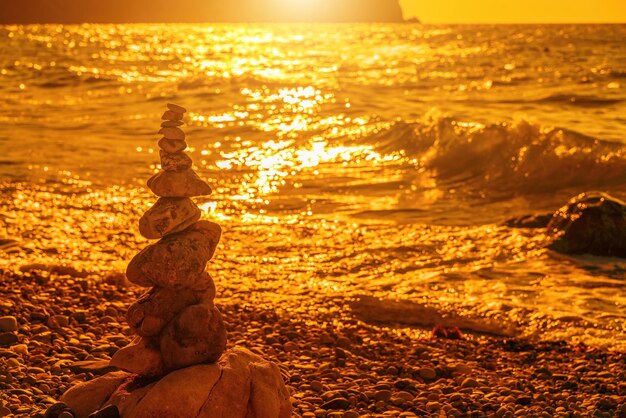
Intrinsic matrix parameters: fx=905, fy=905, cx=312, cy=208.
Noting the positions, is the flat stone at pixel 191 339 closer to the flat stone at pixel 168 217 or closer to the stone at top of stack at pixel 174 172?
the flat stone at pixel 168 217

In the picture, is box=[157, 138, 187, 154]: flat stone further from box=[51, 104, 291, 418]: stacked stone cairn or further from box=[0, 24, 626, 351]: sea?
box=[0, 24, 626, 351]: sea

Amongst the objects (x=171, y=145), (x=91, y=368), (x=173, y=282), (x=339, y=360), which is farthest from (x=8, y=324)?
(x=171, y=145)

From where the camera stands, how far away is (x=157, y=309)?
5812 mm

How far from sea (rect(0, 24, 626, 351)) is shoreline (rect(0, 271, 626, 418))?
478 mm

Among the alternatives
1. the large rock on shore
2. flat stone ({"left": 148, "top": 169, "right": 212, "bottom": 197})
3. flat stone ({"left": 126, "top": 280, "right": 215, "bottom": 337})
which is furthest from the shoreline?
the large rock on shore

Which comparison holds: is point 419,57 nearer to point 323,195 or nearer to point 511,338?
point 323,195

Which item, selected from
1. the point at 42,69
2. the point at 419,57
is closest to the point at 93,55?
the point at 42,69

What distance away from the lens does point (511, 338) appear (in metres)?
9.59

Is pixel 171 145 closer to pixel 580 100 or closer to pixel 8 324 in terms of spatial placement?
pixel 8 324

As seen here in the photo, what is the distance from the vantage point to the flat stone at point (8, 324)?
8398 millimetres

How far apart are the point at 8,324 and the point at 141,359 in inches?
126


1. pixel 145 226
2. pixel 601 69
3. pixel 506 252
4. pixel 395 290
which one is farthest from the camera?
pixel 601 69

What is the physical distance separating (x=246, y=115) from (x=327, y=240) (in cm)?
1688

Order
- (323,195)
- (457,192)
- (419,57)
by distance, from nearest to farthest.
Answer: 1. (323,195)
2. (457,192)
3. (419,57)
